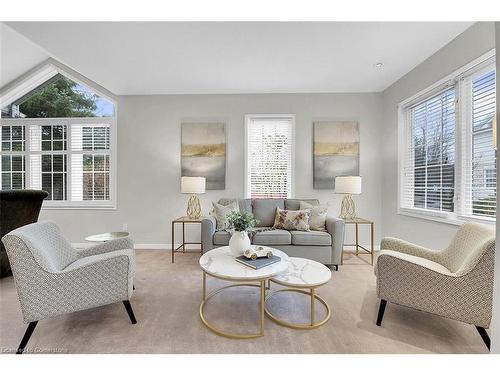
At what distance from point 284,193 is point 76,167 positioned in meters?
3.67

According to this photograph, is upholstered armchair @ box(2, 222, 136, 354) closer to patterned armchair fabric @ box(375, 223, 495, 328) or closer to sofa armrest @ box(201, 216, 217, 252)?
sofa armrest @ box(201, 216, 217, 252)

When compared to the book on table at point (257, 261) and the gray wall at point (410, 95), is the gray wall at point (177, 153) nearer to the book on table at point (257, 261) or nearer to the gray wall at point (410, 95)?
the gray wall at point (410, 95)

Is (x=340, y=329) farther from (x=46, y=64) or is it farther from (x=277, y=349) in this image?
(x=46, y=64)

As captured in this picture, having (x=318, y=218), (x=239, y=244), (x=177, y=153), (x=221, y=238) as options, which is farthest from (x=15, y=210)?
(x=318, y=218)

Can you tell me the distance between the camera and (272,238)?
287 centimetres

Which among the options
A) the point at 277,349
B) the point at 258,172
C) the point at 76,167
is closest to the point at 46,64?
the point at 76,167

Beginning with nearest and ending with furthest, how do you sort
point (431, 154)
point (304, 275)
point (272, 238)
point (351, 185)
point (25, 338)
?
point (25, 338), point (304, 275), point (431, 154), point (272, 238), point (351, 185)

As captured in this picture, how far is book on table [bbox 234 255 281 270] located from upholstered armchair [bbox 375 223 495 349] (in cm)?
83

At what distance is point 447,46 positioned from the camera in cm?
240

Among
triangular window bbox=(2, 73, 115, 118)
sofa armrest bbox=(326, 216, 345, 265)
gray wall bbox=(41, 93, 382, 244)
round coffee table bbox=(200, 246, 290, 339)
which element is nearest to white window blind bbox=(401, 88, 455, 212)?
gray wall bbox=(41, 93, 382, 244)

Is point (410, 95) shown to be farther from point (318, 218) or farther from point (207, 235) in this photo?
point (207, 235)

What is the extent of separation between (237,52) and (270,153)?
5.42 feet

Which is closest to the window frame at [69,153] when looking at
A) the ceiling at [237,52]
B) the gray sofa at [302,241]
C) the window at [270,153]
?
the ceiling at [237,52]

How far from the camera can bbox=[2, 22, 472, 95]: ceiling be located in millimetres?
2158
